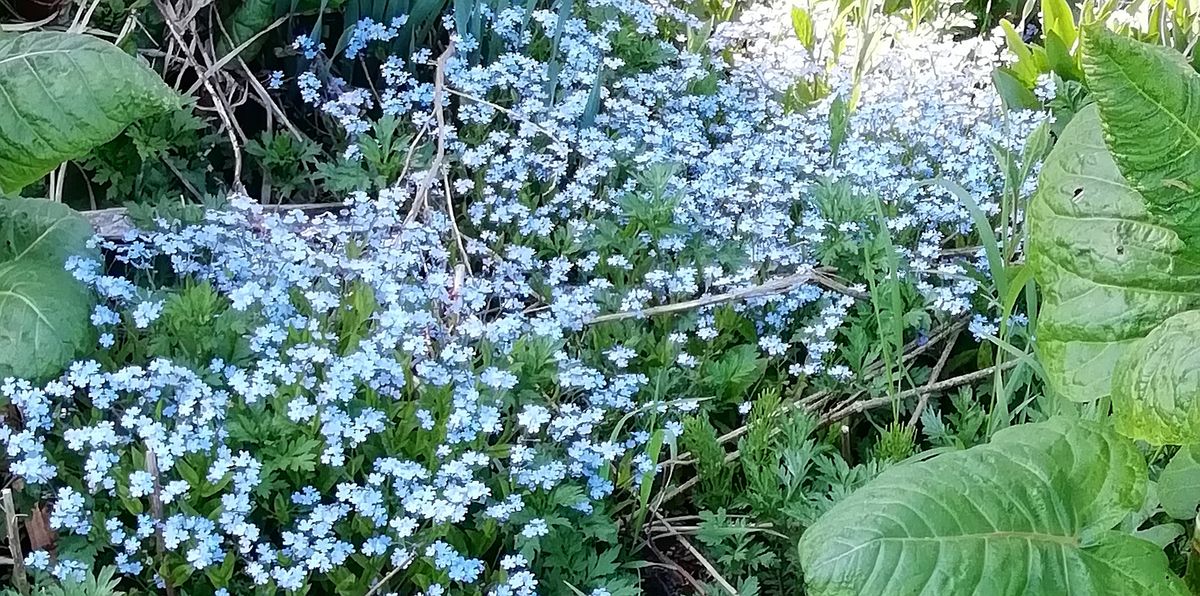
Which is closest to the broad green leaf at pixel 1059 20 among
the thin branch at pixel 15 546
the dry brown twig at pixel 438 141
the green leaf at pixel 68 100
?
the dry brown twig at pixel 438 141

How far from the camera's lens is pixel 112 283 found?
5.40 ft

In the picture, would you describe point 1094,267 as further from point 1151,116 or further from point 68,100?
point 68,100

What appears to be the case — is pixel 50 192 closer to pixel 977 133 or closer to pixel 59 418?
pixel 59 418

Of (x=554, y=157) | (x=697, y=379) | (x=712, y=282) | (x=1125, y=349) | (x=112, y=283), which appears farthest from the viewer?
(x=554, y=157)

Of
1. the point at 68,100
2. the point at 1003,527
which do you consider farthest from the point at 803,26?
the point at 1003,527

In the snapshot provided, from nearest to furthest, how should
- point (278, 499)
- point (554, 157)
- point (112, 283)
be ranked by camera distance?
1. point (278, 499)
2. point (112, 283)
3. point (554, 157)

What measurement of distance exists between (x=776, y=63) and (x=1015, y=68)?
1.91ft

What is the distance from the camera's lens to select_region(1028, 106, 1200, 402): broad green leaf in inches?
42.1

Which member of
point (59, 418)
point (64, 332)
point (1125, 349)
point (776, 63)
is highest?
point (1125, 349)

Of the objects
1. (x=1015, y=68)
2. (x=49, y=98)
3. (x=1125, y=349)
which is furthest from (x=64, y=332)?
(x=1015, y=68)

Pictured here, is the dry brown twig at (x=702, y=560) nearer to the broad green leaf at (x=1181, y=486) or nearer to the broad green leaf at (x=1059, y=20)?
the broad green leaf at (x=1181, y=486)

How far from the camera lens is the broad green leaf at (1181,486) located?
3.89 feet

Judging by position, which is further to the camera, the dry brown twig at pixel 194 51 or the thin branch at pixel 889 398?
the dry brown twig at pixel 194 51

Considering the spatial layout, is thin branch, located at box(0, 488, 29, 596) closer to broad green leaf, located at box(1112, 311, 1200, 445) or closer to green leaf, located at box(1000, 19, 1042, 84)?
broad green leaf, located at box(1112, 311, 1200, 445)
